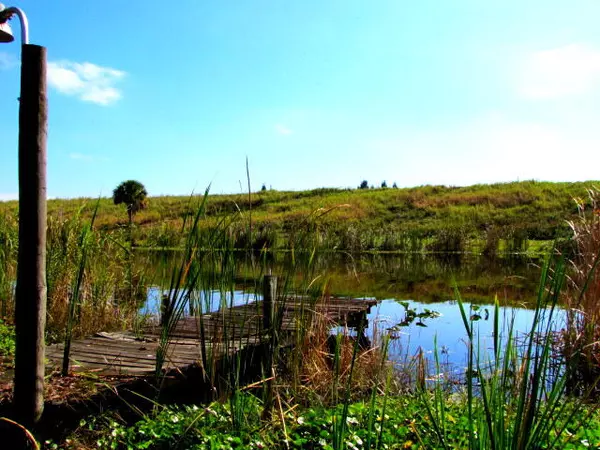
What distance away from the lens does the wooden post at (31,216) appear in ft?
9.79

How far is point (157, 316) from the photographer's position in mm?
7934

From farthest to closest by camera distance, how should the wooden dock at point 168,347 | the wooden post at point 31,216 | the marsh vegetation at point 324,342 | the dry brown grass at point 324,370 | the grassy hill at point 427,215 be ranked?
the grassy hill at point 427,215 < the dry brown grass at point 324,370 < the wooden dock at point 168,347 < the wooden post at point 31,216 < the marsh vegetation at point 324,342

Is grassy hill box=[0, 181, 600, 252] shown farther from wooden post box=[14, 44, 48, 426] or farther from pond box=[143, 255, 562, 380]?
wooden post box=[14, 44, 48, 426]

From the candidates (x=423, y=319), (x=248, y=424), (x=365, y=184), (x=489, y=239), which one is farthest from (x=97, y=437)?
(x=365, y=184)

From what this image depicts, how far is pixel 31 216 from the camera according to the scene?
2994 mm

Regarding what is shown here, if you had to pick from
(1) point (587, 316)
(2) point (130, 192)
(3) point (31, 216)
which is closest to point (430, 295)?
(1) point (587, 316)

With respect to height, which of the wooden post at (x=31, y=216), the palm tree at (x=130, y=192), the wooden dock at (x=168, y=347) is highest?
the palm tree at (x=130, y=192)

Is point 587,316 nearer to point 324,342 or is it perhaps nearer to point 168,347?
point 324,342

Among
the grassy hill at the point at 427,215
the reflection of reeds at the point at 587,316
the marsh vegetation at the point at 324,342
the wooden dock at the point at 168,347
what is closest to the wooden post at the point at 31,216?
the marsh vegetation at the point at 324,342

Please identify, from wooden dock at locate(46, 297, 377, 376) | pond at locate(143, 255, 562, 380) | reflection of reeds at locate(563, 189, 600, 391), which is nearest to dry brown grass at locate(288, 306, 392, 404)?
wooden dock at locate(46, 297, 377, 376)

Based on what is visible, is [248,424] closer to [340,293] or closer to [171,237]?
[171,237]

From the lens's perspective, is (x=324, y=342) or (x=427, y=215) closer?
(x=324, y=342)

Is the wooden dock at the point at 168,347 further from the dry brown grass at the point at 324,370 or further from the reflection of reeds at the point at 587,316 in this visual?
the reflection of reeds at the point at 587,316

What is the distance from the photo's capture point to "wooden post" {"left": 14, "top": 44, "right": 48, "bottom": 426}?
2984mm
